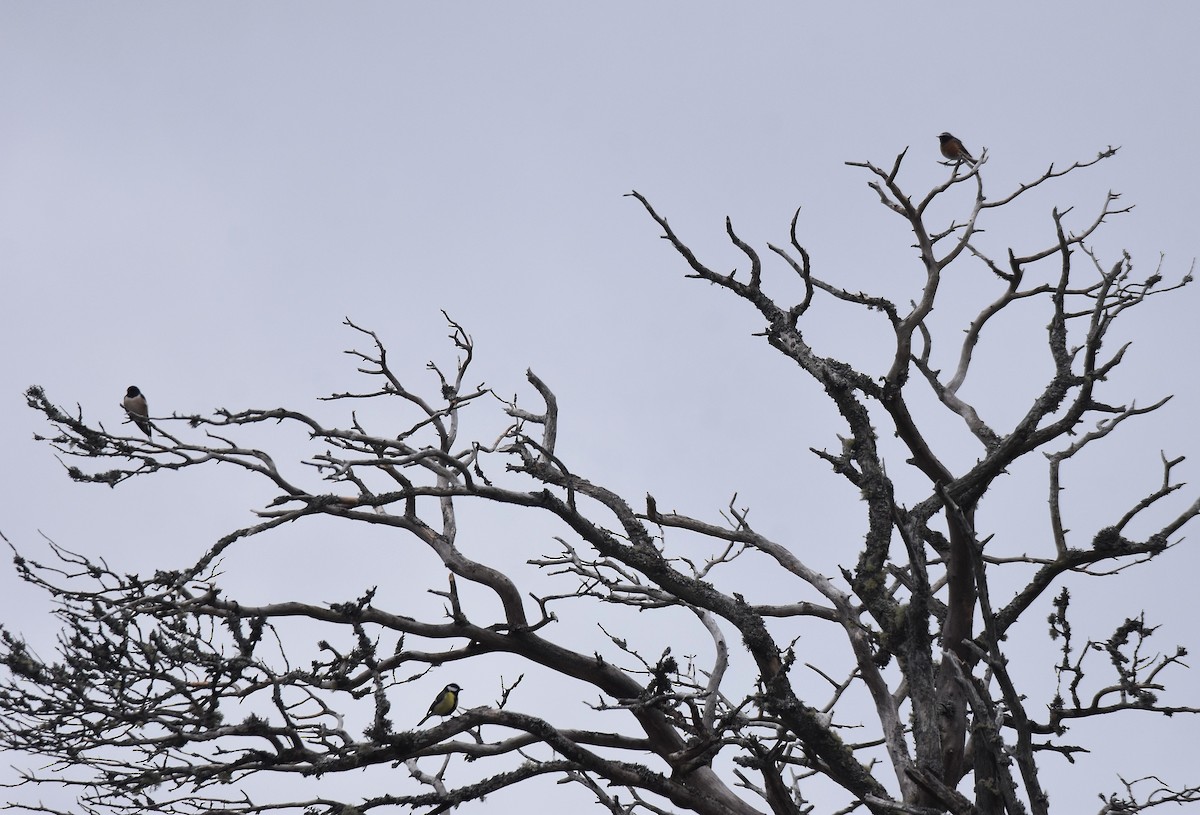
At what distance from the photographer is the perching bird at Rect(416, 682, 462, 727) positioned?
884 cm

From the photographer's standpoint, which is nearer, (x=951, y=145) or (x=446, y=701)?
(x=446, y=701)

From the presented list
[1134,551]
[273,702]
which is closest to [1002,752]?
[1134,551]

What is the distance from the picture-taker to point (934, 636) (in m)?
7.34

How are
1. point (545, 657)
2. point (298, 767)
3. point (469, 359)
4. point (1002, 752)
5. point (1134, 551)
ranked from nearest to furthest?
point (1002, 752)
point (298, 767)
point (1134, 551)
point (545, 657)
point (469, 359)

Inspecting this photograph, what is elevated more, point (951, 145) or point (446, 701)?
point (951, 145)

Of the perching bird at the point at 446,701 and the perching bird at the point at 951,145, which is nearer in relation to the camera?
the perching bird at the point at 446,701

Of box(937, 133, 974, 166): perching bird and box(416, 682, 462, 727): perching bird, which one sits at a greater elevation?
box(937, 133, 974, 166): perching bird

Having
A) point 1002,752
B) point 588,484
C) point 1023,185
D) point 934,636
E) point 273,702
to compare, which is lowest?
point 1002,752

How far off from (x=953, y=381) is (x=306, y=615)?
5255 millimetres

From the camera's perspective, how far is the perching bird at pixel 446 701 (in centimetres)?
884

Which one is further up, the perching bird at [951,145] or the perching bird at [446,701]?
the perching bird at [951,145]

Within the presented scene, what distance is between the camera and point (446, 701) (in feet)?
29.6

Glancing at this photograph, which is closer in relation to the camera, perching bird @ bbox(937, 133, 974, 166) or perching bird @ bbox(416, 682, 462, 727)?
perching bird @ bbox(416, 682, 462, 727)

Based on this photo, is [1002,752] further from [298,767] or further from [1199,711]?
[298,767]
